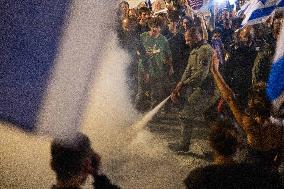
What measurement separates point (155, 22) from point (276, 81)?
1.51 metres

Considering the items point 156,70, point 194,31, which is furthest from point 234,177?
point 194,31

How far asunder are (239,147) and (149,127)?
102cm

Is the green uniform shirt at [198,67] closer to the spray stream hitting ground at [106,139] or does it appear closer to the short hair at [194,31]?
the short hair at [194,31]

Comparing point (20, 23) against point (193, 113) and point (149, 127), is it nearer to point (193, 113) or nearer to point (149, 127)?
point (149, 127)

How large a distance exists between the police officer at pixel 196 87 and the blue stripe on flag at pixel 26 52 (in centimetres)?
157

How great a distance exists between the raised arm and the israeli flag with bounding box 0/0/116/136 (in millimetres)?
1327

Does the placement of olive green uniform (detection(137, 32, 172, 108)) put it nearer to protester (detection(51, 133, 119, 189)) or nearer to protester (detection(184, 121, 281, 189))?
protester (detection(51, 133, 119, 189))

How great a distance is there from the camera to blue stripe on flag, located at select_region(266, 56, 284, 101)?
384cm

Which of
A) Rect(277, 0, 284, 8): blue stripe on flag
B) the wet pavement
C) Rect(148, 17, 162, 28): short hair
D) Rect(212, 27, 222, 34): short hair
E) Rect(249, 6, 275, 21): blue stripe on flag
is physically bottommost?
the wet pavement

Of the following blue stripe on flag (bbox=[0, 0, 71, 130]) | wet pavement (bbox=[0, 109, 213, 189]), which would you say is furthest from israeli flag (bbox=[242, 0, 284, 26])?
blue stripe on flag (bbox=[0, 0, 71, 130])

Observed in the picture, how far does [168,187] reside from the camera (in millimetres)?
3963

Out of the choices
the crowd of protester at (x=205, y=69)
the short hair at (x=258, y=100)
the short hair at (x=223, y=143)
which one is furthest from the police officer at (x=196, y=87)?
the short hair at (x=223, y=143)

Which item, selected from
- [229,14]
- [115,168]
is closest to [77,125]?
[115,168]

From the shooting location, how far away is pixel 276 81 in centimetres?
386
